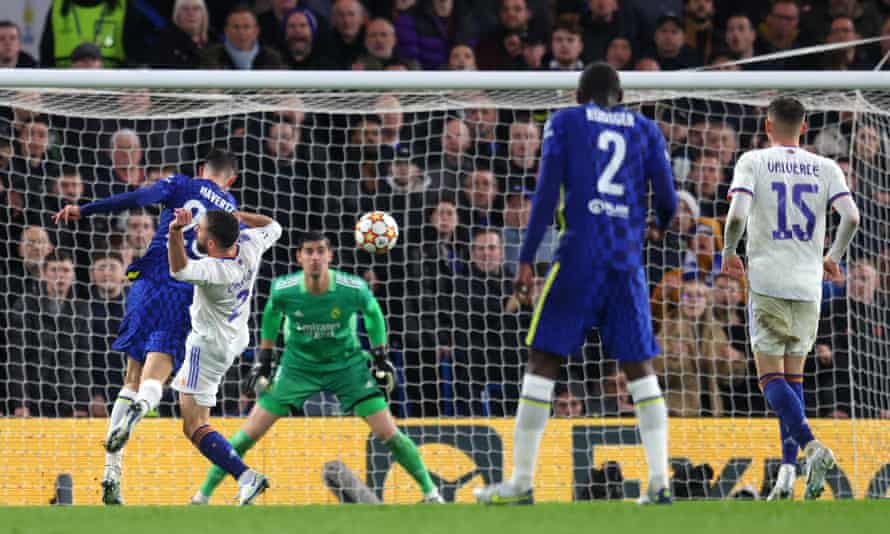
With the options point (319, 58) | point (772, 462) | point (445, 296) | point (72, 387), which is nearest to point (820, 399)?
point (772, 462)

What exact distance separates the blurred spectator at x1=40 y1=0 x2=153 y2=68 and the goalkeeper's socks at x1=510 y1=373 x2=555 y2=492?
6.72 metres

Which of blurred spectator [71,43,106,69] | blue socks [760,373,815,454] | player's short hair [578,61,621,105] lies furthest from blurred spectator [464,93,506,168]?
player's short hair [578,61,621,105]

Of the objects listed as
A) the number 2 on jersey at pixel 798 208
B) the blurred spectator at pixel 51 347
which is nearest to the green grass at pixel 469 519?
the number 2 on jersey at pixel 798 208

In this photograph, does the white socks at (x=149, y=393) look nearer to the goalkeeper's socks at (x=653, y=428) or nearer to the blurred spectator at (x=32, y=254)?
the blurred spectator at (x=32, y=254)

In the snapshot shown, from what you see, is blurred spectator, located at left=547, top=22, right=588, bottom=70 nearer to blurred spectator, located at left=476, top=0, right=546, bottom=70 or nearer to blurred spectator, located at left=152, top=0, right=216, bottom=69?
blurred spectator, located at left=476, top=0, right=546, bottom=70

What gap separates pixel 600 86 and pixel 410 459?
3878mm

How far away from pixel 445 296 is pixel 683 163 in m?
2.11

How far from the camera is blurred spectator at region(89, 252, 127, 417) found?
35.0ft

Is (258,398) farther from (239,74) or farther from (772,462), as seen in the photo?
(772,462)

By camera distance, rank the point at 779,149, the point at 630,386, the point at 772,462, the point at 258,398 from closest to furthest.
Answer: the point at 630,386
the point at 779,149
the point at 258,398
the point at 772,462

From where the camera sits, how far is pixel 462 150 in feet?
37.9

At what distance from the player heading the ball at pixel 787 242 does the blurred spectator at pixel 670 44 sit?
476 cm

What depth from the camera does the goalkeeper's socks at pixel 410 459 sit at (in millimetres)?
9516

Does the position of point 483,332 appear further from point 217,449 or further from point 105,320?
point 217,449
